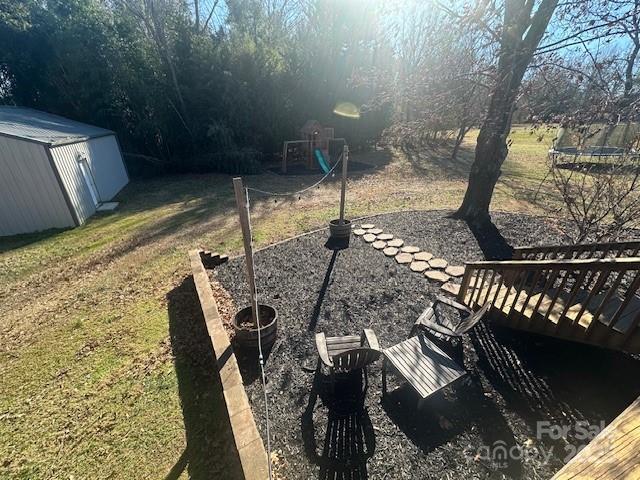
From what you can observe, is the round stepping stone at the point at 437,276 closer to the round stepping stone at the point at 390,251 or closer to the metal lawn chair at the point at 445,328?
the round stepping stone at the point at 390,251

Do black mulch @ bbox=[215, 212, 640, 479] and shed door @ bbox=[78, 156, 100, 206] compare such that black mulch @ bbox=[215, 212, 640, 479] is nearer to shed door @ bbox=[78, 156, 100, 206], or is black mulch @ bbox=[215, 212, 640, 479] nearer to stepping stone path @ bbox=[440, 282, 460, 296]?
stepping stone path @ bbox=[440, 282, 460, 296]

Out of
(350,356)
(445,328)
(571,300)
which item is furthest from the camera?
(445,328)

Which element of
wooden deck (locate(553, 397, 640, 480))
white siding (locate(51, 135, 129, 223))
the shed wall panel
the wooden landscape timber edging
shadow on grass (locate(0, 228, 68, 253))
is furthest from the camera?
the shed wall panel

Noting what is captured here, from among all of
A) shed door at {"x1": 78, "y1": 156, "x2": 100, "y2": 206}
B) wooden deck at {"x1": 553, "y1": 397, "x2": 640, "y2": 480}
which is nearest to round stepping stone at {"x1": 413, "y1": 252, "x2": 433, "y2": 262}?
wooden deck at {"x1": 553, "y1": 397, "x2": 640, "y2": 480}

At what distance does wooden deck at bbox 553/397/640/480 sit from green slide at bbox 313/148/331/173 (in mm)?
14773

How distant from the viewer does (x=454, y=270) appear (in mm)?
5500

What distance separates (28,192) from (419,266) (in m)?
11.2

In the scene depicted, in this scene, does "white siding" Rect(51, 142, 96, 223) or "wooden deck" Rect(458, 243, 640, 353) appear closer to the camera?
"wooden deck" Rect(458, 243, 640, 353)

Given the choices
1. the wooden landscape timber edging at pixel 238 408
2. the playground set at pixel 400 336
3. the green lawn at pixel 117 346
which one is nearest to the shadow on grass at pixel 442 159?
the green lawn at pixel 117 346

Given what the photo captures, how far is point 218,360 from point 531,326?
13.3ft

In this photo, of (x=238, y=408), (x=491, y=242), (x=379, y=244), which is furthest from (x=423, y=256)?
(x=238, y=408)

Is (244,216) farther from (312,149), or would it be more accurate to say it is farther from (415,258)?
(312,149)

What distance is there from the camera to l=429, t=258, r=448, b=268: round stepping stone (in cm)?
566

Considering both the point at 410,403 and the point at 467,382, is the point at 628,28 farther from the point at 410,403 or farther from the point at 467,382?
the point at 410,403
